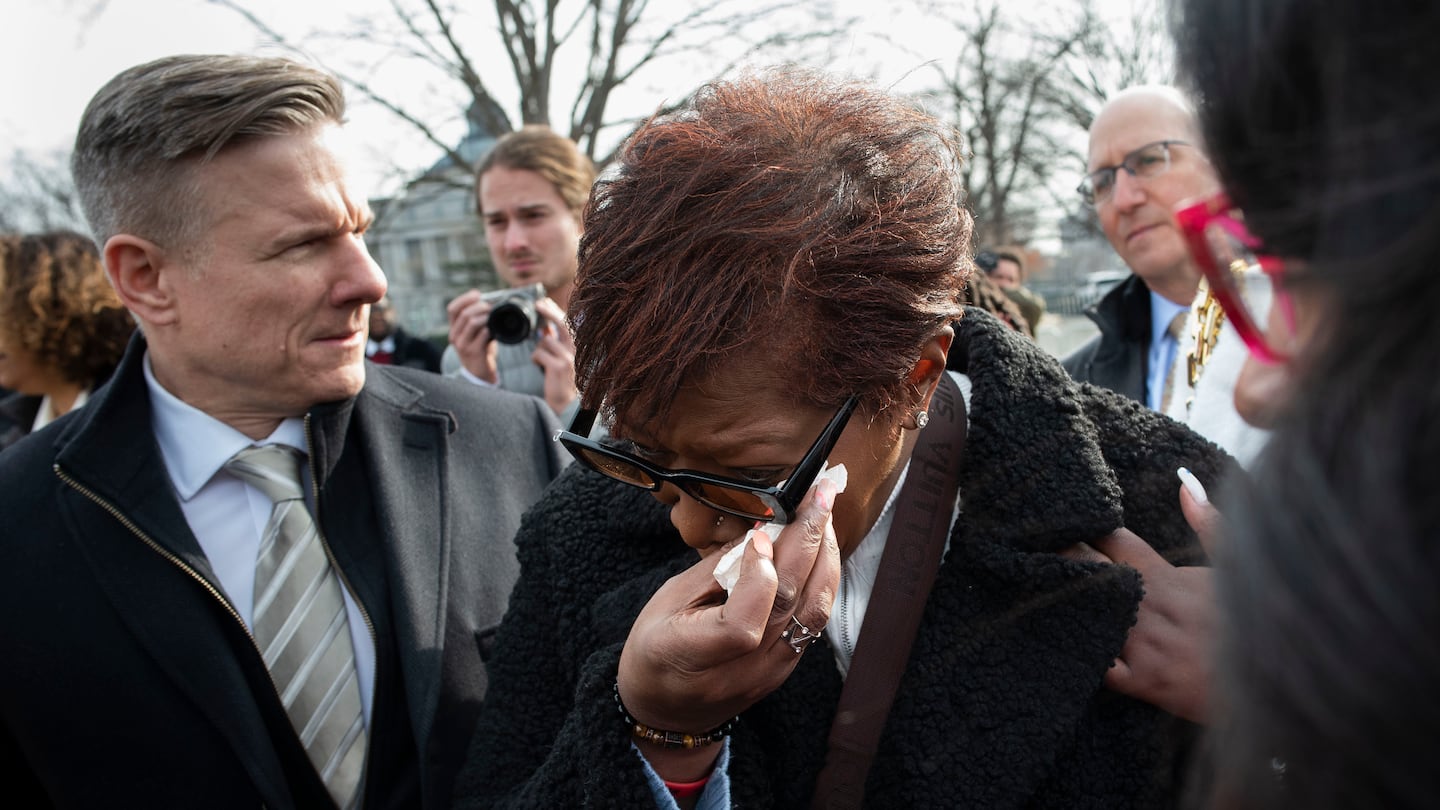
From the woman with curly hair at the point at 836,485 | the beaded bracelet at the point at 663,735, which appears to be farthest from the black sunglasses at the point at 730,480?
the beaded bracelet at the point at 663,735

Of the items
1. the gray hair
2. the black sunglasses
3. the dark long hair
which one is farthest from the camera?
the gray hair

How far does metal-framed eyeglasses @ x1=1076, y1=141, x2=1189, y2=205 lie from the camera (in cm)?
346

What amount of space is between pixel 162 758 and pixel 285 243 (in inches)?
45.2

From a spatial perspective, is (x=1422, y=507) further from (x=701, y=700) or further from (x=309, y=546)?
(x=309, y=546)

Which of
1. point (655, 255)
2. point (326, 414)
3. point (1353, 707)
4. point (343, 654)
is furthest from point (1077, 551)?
point (326, 414)

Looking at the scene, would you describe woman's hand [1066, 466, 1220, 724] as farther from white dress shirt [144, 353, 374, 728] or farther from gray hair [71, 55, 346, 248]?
gray hair [71, 55, 346, 248]

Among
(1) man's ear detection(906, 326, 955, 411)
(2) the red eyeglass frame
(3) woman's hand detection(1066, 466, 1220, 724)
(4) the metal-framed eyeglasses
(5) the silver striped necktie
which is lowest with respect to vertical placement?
(5) the silver striped necktie

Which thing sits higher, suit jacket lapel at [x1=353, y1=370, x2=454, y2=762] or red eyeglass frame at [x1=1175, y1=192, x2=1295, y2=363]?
red eyeglass frame at [x1=1175, y1=192, x2=1295, y2=363]

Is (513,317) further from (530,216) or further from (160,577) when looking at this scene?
(160,577)

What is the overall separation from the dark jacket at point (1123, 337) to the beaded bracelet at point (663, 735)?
2900mm

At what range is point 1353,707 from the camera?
55 cm

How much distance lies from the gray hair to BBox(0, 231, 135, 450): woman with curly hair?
5.27 ft

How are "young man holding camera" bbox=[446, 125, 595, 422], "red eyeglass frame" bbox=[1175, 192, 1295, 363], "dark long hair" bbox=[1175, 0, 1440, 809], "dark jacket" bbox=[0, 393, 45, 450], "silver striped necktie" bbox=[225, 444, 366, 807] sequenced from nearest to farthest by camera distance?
"dark long hair" bbox=[1175, 0, 1440, 809] < "red eyeglass frame" bbox=[1175, 192, 1295, 363] < "silver striped necktie" bbox=[225, 444, 366, 807] < "dark jacket" bbox=[0, 393, 45, 450] < "young man holding camera" bbox=[446, 125, 595, 422]

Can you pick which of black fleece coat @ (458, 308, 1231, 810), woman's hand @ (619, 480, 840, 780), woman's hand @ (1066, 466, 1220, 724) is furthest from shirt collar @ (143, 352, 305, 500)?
woman's hand @ (1066, 466, 1220, 724)
